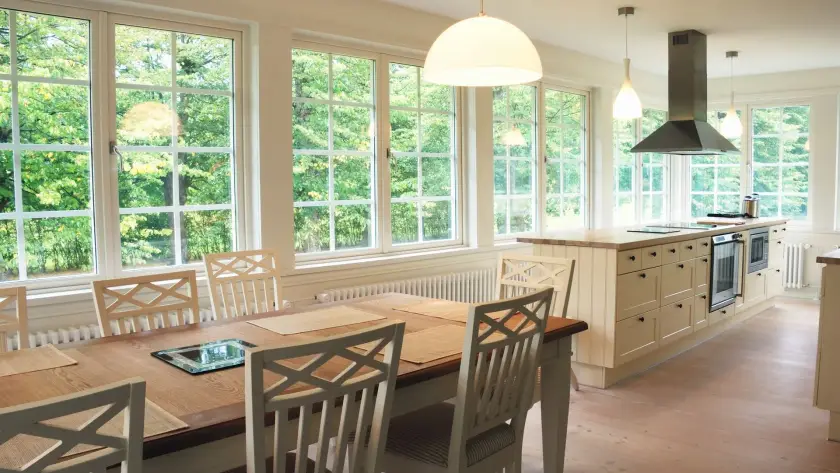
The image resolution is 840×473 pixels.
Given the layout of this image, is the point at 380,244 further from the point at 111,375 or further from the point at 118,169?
the point at 111,375

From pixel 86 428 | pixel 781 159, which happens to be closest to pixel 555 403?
pixel 86 428

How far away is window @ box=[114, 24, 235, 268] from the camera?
11.1 feet

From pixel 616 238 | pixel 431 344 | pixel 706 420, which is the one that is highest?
pixel 616 238

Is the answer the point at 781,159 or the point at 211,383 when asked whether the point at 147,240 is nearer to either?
the point at 211,383

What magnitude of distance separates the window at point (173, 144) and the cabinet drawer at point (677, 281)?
2.70 metres

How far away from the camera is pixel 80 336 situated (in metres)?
3.10

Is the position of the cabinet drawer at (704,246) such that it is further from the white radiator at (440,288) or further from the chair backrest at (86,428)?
the chair backrest at (86,428)

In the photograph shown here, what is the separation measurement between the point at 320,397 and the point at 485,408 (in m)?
0.69

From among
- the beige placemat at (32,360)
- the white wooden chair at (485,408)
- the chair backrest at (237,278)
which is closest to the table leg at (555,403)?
the white wooden chair at (485,408)

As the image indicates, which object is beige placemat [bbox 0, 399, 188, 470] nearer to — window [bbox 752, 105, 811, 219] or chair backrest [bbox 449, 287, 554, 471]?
chair backrest [bbox 449, 287, 554, 471]

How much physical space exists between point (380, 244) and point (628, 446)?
2.12 metres

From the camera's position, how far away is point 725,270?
204 inches

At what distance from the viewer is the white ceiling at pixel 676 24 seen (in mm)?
4500

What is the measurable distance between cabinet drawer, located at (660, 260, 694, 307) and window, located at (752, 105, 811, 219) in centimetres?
358
